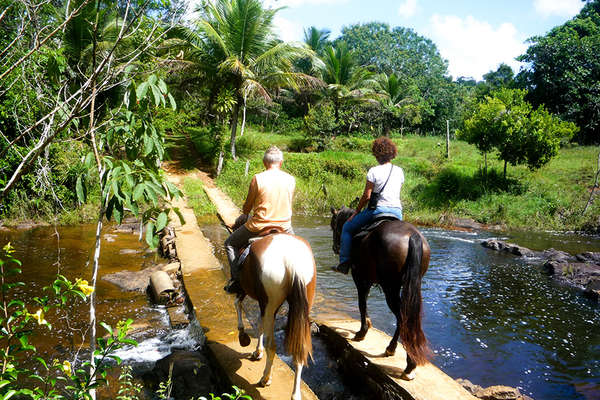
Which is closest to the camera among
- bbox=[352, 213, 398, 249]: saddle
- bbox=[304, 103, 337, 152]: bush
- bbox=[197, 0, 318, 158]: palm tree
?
bbox=[352, 213, 398, 249]: saddle

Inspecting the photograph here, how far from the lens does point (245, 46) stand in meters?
17.6

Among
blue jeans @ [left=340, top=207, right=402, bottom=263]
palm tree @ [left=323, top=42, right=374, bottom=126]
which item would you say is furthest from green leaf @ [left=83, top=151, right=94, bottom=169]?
palm tree @ [left=323, top=42, right=374, bottom=126]

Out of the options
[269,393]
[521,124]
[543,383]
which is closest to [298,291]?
[269,393]

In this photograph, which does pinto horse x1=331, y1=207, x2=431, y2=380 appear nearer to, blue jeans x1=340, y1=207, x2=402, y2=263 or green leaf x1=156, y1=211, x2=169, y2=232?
blue jeans x1=340, y1=207, x2=402, y2=263

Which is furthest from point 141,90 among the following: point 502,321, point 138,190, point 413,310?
point 502,321

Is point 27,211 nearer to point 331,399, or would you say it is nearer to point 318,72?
point 331,399

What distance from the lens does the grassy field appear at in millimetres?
16969

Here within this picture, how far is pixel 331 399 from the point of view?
4254 mm

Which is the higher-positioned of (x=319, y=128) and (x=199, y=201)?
(x=319, y=128)

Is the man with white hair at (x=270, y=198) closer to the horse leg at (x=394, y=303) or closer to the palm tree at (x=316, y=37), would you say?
the horse leg at (x=394, y=303)

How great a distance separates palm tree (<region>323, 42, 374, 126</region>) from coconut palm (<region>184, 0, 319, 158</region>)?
9.27 meters

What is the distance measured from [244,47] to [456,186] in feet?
39.3

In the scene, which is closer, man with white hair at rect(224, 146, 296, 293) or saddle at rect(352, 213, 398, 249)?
man with white hair at rect(224, 146, 296, 293)

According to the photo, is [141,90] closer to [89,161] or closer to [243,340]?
[89,161]
